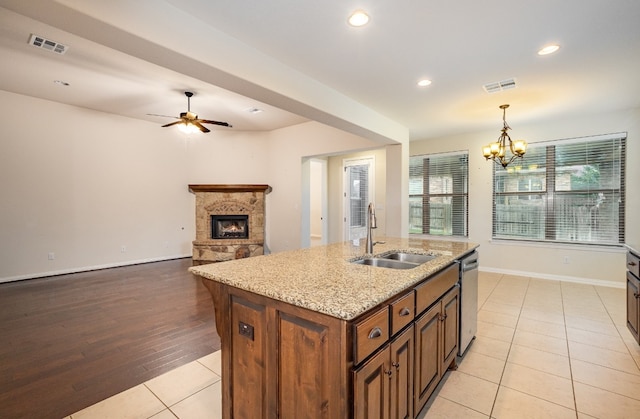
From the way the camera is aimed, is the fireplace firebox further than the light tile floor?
Yes

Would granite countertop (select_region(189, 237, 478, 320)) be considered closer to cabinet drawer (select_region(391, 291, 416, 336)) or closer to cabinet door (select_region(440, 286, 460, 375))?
cabinet drawer (select_region(391, 291, 416, 336))

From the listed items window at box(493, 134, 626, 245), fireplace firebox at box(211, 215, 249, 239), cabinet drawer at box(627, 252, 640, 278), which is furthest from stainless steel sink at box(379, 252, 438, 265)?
fireplace firebox at box(211, 215, 249, 239)

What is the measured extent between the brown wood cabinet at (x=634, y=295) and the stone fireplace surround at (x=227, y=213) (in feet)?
19.4

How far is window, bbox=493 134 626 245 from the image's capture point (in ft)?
14.8

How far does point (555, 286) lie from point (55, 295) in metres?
7.46

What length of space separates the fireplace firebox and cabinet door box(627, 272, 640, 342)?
6252 millimetres

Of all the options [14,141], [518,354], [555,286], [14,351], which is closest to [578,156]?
[555,286]

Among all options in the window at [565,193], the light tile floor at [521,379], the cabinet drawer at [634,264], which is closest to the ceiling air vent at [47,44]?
the light tile floor at [521,379]

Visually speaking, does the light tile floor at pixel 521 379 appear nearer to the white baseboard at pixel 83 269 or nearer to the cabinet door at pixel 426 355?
the cabinet door at pixel 426 355

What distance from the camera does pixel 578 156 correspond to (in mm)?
4773

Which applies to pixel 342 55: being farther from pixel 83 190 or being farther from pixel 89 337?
pixel 83 190

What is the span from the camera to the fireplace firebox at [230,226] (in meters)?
6.75

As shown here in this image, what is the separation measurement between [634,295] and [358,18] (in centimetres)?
347

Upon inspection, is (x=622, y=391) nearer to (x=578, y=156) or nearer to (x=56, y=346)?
(x=578, y=156)
